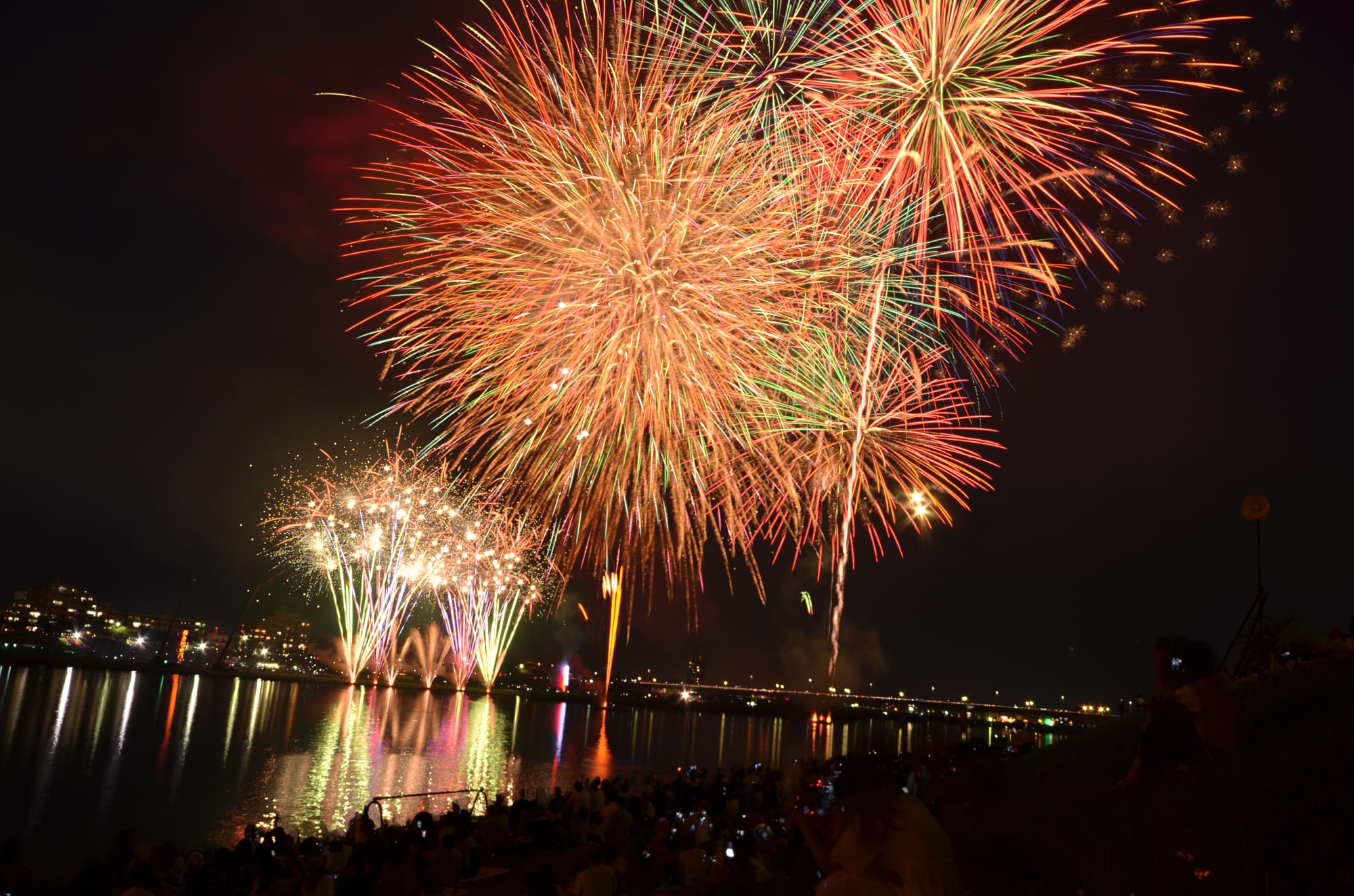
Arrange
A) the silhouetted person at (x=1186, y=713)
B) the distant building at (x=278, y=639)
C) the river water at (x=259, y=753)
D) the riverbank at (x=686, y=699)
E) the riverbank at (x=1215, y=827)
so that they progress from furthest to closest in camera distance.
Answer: the distant building at (x=278, y=639), the riverbank at (x=686, y=699), the river water at (x=259, y=753), the silhouetted person at (x=1186, y=713), the riverbank at (x=1215, y=827)

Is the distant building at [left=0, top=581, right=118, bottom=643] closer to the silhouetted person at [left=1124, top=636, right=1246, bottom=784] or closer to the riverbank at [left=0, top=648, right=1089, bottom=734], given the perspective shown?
the riverbank at [left=0, top=648, right=1089, bottom=734]

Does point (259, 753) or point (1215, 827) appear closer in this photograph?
point (1215, 827)

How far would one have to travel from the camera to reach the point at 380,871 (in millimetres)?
9133

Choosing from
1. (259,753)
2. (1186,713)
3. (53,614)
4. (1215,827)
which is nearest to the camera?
(1215,827)

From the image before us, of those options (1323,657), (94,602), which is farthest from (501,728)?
(94,602)

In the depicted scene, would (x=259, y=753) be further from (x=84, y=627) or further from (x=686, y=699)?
(x=84, y=627)

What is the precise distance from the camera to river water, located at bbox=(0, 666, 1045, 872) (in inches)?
871

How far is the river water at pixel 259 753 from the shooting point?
2212cm

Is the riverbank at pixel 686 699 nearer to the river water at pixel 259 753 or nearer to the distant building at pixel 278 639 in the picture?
the river water at pixel 259 753

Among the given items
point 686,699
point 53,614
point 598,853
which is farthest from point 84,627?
point 598,853

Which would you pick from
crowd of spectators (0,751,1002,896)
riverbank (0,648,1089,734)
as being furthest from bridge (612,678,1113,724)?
crowd of spectators (0,751,1002,896)

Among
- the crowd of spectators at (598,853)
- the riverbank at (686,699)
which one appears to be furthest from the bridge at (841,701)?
the crowd of spectators at (598,853)

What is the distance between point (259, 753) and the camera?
3441 centimetres

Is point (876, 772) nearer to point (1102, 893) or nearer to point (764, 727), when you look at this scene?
point (1102, 893)
